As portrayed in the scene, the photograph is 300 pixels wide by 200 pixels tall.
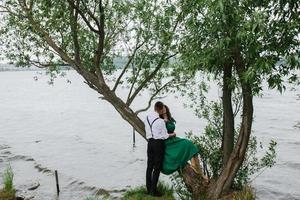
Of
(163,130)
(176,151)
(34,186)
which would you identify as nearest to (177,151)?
(176,151)

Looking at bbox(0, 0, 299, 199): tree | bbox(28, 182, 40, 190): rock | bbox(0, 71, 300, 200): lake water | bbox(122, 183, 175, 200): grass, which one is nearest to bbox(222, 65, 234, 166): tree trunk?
bbox(0, 0, 299, 199): tree

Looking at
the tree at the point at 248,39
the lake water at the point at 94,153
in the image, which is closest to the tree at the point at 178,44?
the tree at the point at 248,39

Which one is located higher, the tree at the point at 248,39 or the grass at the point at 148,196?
the tree at the point at 248,39

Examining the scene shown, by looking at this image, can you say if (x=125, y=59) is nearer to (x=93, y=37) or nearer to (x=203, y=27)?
(x=93, y=37)

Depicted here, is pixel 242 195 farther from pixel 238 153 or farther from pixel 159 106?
pixel 159 106

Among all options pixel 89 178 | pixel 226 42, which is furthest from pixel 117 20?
pixel 89 178

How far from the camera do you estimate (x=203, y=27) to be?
963 centimetres

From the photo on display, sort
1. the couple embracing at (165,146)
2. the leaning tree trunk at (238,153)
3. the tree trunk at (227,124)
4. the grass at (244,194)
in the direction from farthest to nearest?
the couple embracing at (165,146) < the grass at (244,194) < the tree trunk at (227,124) < the leaning tree trunk at (238,153)

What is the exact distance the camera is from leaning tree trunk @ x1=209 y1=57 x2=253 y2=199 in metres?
11.1

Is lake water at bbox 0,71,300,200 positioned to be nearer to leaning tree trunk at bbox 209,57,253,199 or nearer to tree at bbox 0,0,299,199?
tree at bbox 0,0,299,199

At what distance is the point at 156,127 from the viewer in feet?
42.8

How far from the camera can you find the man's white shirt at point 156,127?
13.0 m

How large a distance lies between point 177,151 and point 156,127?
1140 mm

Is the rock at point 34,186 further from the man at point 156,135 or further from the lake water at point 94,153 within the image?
the man at point 156,135
